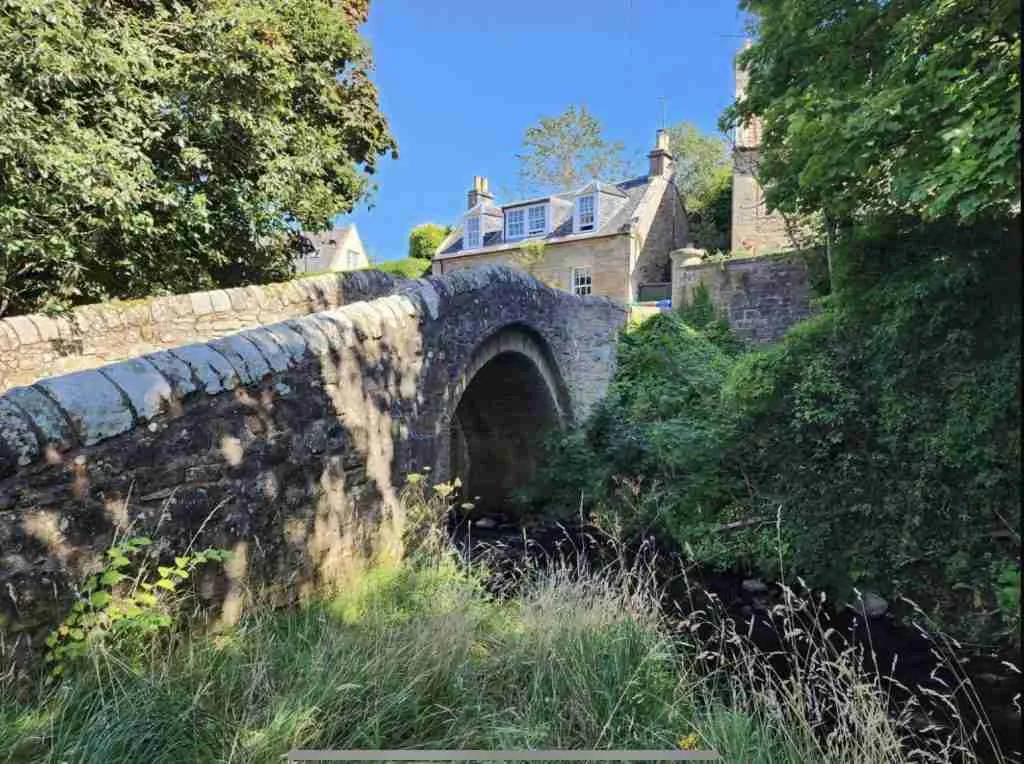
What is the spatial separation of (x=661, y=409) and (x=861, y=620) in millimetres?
4697

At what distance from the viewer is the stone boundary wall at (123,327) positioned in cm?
494

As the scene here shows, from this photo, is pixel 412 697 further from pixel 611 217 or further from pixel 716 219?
pixel 716 219

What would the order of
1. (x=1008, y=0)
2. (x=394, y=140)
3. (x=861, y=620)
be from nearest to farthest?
(x=1008, y=0), (x=861, y=620), (x=394, y=140)

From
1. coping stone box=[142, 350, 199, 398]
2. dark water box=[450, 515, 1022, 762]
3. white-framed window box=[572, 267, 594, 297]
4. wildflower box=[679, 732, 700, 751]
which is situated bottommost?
dark water box=[450, 515, 1022, 762]

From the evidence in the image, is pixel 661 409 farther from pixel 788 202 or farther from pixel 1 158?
pixel 1 158

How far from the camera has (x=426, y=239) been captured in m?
25.1

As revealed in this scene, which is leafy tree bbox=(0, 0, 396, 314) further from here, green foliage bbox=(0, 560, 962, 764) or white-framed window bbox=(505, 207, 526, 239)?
white-framed window bbox=(505, 207, 526, 239)

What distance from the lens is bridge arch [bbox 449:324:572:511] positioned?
9.27m

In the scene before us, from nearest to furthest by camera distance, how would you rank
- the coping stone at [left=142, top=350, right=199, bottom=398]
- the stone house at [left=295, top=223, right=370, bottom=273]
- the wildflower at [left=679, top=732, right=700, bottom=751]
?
the wildflower at [left=679, top=732, right=700, bottom=751] → the coping stone at [left=142, top=350, right=199, bottom=398] → the stone house at [left=295, top=223, right=370, bottom=273]

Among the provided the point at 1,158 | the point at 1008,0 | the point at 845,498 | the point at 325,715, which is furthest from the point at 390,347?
the point at 845,498

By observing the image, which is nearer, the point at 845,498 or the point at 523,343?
the point at 845,498

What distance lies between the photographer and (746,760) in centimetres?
238

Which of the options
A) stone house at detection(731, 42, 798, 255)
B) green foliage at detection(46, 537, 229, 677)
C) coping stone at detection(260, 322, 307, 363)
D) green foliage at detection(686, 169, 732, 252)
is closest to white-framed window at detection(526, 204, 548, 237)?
green foliage at detection(686, 169, 732, 252)

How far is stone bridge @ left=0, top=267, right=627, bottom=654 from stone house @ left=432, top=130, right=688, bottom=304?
1189 centimetres
